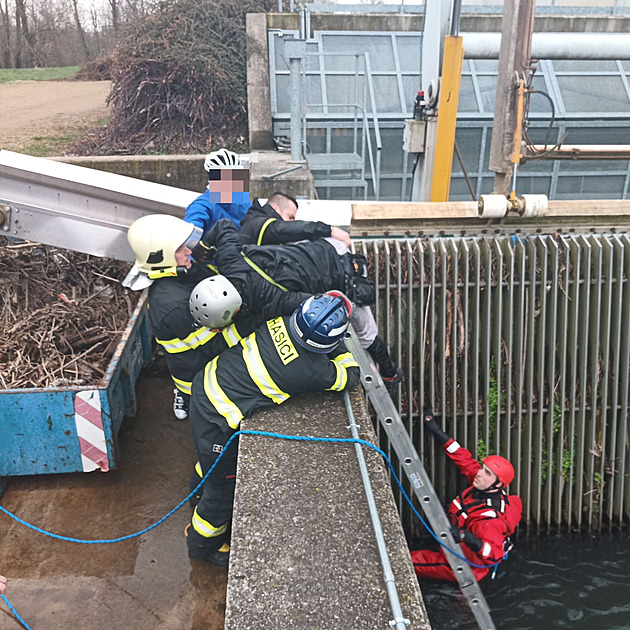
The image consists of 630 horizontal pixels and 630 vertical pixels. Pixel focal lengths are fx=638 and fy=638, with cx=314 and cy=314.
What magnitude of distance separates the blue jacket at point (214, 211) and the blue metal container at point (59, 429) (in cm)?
136

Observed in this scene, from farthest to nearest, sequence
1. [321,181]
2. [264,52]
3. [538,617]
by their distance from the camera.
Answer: [264,52] → [321,181] → [538,617]

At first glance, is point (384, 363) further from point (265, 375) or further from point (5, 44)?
point (5, 44)

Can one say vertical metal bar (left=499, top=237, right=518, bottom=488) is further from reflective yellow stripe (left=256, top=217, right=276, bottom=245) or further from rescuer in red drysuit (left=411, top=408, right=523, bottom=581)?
reflective yellow stripe (left=256, top=217, right=276, bottom=245)

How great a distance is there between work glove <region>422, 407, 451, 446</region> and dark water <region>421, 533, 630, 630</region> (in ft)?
3.55

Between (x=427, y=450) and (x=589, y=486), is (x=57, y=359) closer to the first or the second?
(x=427, y=450)

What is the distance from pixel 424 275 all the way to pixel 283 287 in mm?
1651

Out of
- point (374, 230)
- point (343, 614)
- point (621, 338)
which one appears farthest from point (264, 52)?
point (343, 614)

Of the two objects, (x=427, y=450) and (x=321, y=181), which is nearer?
(x=427, y=450)

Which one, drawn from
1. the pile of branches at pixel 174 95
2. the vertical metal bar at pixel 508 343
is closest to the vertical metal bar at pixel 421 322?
the vertical metal bar at pixel 508 343

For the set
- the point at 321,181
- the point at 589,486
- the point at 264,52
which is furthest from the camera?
the point at 264,52

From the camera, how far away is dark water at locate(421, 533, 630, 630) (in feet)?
15.3

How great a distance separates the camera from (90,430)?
481 centimetres

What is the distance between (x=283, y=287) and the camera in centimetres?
375

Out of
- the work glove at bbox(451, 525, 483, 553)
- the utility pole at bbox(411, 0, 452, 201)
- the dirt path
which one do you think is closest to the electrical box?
the utility pole at bbox(411, 0, 452, 201)
